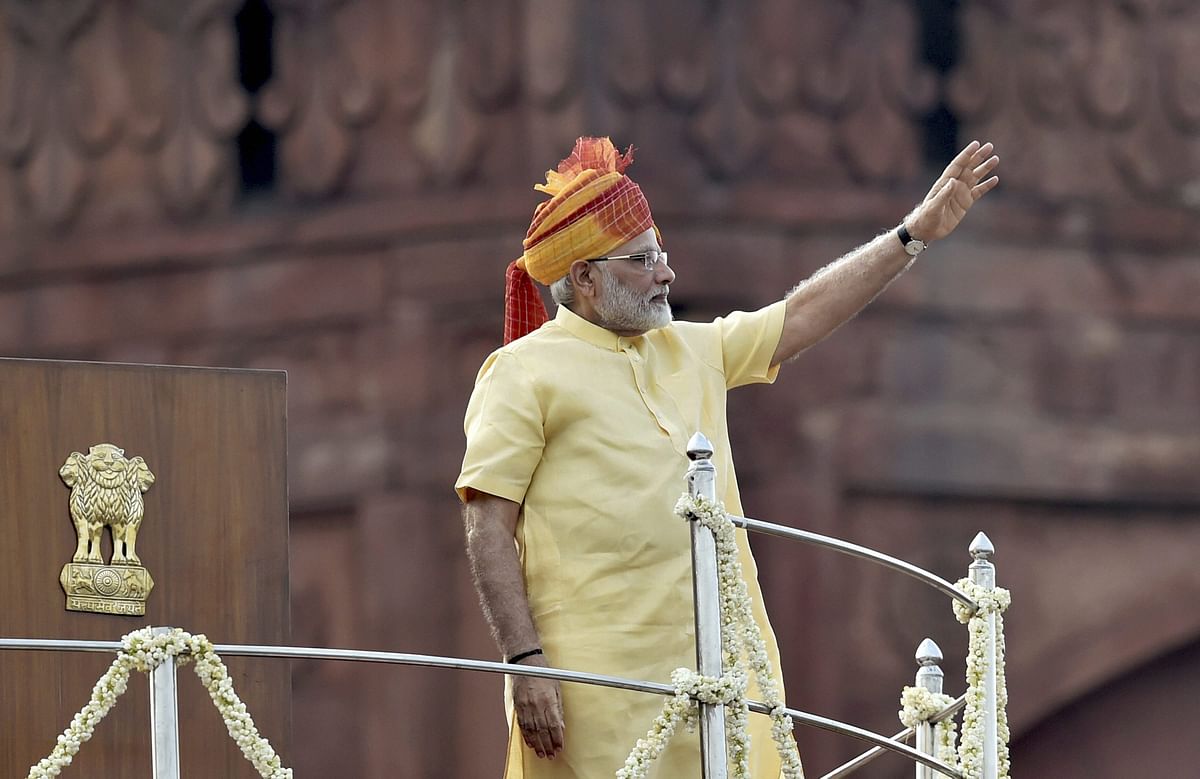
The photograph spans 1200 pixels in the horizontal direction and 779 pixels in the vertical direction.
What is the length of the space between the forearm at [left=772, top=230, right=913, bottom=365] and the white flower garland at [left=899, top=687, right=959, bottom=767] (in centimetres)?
69

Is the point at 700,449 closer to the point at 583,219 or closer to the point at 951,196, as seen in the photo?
the point at 583,219

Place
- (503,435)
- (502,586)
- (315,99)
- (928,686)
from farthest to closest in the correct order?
(315,99), (928,686), (503,435), (502,586)

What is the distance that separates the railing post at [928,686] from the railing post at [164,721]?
1467mm

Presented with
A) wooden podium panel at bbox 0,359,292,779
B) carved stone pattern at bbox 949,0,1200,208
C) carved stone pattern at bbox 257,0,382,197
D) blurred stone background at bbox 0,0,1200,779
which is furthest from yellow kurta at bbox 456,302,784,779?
carved stone pattern at bbox 949,0,1200,208

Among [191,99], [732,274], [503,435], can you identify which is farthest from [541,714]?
[191,99]

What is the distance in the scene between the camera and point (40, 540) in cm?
354

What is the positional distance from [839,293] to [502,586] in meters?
0.93

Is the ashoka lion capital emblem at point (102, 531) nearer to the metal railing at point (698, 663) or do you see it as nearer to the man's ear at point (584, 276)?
the metal railing at point (698, 663)

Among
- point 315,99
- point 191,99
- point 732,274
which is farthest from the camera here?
point 191,99

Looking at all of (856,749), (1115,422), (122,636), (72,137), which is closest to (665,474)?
(122,636)

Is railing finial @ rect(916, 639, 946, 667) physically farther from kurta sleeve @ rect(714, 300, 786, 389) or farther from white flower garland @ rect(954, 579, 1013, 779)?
kurta sleeve @ rect(714, 300, 786, 389)

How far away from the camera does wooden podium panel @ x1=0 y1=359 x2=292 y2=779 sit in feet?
11.6

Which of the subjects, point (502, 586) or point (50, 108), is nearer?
point (502, 586)

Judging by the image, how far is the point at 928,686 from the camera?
4.06 metres
